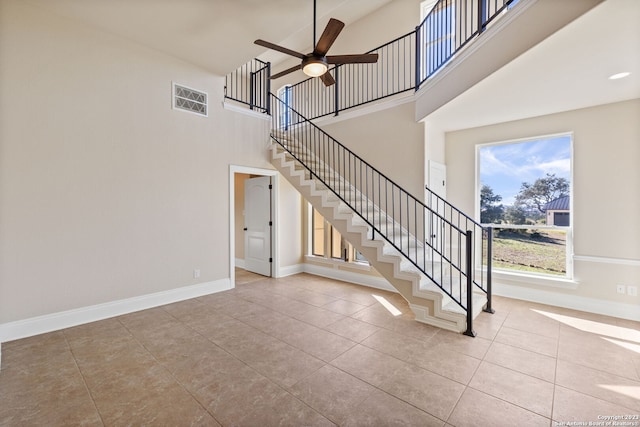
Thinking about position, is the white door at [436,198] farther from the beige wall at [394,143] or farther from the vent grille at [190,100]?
the vent grille at [190,100]

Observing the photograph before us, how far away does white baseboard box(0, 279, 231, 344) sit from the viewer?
303 cm

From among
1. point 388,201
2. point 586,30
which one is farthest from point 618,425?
point 388,201

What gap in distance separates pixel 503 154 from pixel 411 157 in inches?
62.6

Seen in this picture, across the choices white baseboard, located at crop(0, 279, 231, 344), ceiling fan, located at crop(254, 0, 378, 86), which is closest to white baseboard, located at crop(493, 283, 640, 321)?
ceiling fan, located at crop(254, 0, 378, 86)

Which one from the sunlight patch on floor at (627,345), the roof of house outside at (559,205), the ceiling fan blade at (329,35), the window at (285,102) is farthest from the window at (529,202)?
the window at (285,102)

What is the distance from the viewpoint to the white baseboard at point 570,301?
3555mm

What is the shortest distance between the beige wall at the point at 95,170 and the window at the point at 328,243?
2.23m

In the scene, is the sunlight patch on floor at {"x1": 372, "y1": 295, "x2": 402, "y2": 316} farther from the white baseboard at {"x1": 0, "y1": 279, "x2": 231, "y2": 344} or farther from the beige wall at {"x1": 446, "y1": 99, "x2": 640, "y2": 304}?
the white baseboard at {"x1": 0, "y1": 279, "x2": 231, "y2": 344}

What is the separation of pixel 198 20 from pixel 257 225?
3.77 meters

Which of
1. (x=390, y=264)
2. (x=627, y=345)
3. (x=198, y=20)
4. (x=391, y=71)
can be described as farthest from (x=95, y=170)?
(x=627, y=345)

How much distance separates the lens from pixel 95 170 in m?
3.54

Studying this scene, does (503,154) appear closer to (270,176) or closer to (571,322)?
(571,322)

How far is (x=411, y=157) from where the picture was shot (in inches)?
173

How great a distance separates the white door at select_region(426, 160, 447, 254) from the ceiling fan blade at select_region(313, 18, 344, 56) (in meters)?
2.52
